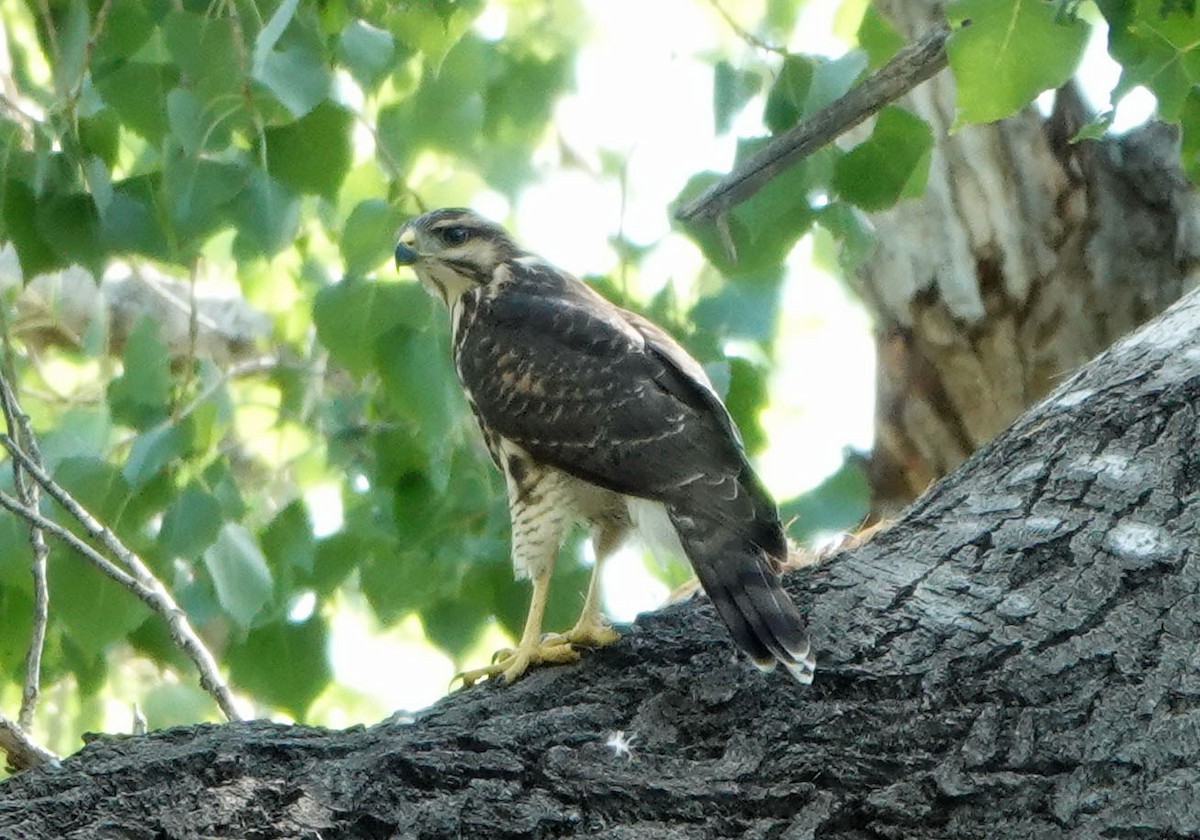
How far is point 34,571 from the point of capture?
2904 millimetres

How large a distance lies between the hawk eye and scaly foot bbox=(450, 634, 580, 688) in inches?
47.9

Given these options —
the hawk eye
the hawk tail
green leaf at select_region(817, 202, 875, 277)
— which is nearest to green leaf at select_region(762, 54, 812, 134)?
green leaf at select_region(817, 202, 875, 277)

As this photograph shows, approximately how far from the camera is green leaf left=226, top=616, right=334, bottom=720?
3977mm

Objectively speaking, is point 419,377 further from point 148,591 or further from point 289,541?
point 148,591

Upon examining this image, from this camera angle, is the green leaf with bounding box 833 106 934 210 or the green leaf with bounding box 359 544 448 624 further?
the green leaf with bounding box 359 544 448 624

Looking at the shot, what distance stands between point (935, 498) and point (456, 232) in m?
1.64

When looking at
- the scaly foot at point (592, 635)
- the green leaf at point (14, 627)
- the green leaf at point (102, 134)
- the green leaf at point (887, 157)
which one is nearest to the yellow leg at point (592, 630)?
the scaly foot at point (592, 635)

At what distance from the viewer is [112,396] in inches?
144

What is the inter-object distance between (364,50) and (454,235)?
0.92m

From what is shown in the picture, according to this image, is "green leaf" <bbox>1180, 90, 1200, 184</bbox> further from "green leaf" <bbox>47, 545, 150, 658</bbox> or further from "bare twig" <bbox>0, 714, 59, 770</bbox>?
"green leaf" <bbox>47, 545, 150, 658</bbox>

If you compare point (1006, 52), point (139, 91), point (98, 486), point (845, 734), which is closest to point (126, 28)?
point (139, 91)

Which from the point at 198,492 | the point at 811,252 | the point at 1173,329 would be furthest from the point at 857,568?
the point at 811,252

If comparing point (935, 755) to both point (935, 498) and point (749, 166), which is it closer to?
point (935, 498)

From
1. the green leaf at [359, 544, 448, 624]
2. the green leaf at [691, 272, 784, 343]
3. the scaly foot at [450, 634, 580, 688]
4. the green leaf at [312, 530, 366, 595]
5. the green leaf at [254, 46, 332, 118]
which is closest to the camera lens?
the scaly foot at [450, 634, 580, 688]
